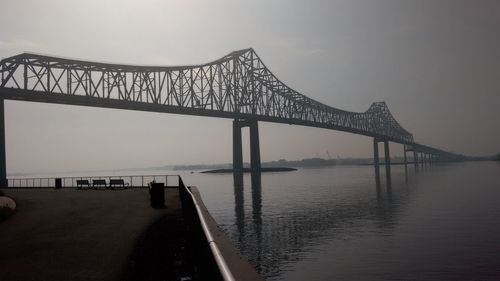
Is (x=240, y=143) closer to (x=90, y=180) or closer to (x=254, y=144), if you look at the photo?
(x=254, y=144)

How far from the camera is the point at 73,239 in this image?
11.2 meters

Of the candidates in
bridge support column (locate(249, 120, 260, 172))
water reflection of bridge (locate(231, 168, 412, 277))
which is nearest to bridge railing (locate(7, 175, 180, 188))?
water reflection of bridge (locate(231, 168, 412, 277))

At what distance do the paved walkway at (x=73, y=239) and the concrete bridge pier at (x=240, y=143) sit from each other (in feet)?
329

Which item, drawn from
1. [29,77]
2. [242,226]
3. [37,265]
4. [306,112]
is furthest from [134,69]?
[37,265]

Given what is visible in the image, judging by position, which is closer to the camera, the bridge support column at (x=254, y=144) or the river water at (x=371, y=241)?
the river water at (x=371, y=241)

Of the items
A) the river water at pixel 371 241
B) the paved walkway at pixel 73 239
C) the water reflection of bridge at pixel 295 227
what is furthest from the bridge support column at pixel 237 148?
the paved walkway at pixel 73 239

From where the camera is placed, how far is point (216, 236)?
902 cm

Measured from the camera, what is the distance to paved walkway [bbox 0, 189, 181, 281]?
8.20m

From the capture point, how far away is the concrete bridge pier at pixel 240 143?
119125 millimetres

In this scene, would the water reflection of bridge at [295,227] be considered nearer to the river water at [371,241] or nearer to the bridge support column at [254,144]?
the river water at [371,241]

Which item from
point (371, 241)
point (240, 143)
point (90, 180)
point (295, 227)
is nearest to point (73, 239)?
point (371, 241)

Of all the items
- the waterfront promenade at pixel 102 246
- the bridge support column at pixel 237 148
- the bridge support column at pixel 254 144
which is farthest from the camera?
the bridge support column at pixel 254 144

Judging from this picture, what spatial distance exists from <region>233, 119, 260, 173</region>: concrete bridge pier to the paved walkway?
100 m

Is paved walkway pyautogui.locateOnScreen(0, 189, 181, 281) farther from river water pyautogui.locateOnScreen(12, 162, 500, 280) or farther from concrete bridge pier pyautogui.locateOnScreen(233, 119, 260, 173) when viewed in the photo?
concrete bridge pier pyautogui.locateOnScreen(233, 119, 260, 173)
